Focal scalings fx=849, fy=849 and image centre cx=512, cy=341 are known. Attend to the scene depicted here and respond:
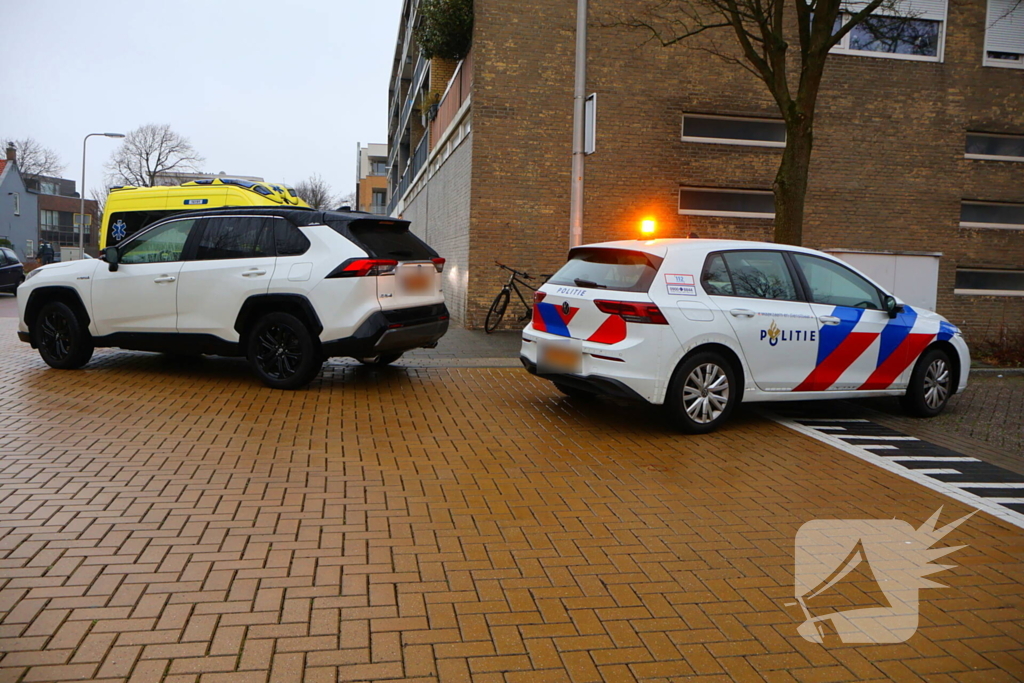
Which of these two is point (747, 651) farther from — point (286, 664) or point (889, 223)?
point (889, 223)

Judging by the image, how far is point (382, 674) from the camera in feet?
10.2

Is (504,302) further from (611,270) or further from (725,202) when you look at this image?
(611,270)

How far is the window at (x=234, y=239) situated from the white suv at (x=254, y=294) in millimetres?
11

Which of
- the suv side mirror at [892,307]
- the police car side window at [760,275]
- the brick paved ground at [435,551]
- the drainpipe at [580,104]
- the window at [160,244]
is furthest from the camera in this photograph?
the drainpipe at [580,104]

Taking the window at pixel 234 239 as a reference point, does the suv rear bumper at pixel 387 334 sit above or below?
below

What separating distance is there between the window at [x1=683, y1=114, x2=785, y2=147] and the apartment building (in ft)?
190

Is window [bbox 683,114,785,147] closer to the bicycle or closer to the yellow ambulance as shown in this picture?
the bicycle

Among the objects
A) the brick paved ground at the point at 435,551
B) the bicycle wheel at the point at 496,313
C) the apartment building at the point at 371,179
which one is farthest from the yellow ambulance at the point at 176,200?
the apartment building at the point at 371,179

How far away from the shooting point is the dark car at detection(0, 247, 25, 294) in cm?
2588

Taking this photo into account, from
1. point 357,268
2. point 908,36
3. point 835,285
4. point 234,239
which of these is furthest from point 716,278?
point 908,36

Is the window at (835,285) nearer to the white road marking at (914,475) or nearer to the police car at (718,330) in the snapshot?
the police car at (718,330)

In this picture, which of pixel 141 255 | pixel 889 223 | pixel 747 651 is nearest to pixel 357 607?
pixel 747 651

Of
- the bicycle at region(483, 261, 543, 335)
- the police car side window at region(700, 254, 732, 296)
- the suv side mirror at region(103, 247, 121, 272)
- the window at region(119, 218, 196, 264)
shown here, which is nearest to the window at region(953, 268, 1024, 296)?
the bicycle at region(483, 261, 543, 335)

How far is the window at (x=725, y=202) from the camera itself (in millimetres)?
17016
